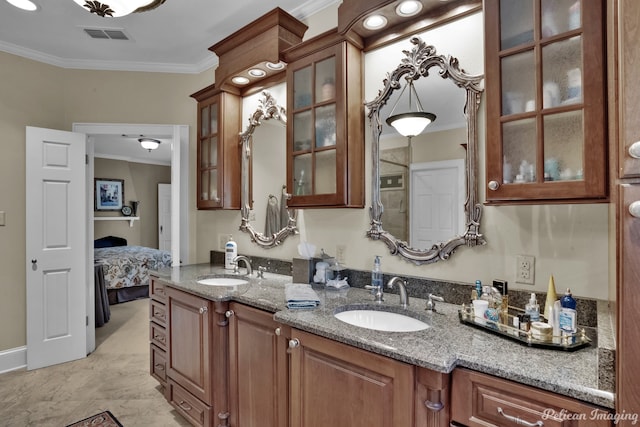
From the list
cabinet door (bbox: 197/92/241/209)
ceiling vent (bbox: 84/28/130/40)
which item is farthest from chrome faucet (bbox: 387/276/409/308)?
ceiling vent (bbox: 84/28/130/40)

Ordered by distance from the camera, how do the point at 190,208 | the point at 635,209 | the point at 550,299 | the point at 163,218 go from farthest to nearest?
the point at 163,218 → the point at 190,208 → the point at 550,299 → the point at 635,209

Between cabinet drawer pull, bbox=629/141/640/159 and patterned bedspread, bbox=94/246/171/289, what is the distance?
510 centimetres

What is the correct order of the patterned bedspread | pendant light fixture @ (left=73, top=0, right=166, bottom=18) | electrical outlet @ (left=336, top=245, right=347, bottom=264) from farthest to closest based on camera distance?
the patterned bedspread
electrical outlet @ (left=336, top=245, right=347, bottom=264)
pendant light fixture @ (left=73, top=0, right=166, bottom=18)

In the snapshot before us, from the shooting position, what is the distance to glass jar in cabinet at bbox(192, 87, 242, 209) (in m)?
2.75

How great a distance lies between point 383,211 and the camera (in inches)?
76.6

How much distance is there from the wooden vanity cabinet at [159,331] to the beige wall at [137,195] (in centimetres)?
518

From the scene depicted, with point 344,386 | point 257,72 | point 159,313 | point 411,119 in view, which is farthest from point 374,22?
point 159,313

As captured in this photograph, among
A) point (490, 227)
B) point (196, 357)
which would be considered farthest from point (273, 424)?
point (490, 227)

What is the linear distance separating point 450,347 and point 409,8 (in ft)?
5.06

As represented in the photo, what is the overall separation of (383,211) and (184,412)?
1.79m

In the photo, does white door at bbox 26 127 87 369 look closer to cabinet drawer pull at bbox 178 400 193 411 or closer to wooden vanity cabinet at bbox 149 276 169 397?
wooden vanity cabinet at bbox 149 276 169 397

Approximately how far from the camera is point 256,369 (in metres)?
1.77

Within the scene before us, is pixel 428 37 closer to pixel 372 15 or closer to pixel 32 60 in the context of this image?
pixel 372 15

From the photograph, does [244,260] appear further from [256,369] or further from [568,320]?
[568,320]
